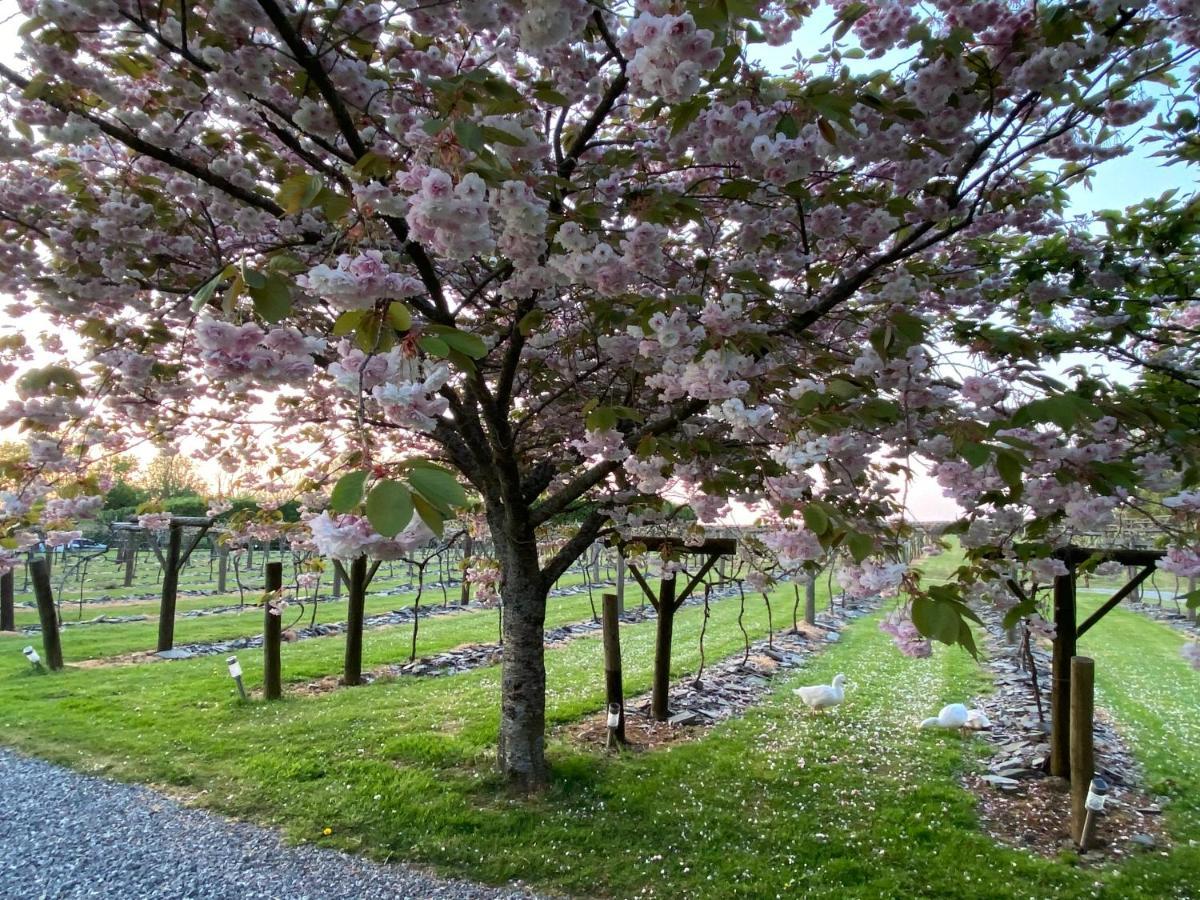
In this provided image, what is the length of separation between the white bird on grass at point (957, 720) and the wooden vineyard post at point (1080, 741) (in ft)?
6.52

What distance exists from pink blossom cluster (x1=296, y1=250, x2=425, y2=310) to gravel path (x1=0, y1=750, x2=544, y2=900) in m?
2.90

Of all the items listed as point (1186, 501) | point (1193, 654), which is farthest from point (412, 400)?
point (1193, 654)

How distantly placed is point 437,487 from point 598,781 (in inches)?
154

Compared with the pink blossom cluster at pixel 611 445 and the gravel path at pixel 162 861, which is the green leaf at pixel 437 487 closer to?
the pink blossom cluster at pixel 611 445

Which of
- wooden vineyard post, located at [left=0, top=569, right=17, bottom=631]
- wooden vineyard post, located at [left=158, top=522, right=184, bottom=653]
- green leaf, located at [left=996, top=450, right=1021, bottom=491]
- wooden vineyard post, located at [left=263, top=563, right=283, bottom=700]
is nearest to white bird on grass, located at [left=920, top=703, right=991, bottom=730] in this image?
green leaf, located at [left=996, top=450, right=1021, bottom=491]

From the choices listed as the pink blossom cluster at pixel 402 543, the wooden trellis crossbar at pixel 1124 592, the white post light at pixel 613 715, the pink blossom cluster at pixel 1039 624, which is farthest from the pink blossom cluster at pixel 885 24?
the white post light at pixel 613 715

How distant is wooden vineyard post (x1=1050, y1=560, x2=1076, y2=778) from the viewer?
478 cm

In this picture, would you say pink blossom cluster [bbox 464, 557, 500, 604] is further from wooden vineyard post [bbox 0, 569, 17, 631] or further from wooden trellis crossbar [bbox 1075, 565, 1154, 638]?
wooden vineyard post [bbox 0, 569, 17, 631]

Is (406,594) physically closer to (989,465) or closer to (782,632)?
(782,632)

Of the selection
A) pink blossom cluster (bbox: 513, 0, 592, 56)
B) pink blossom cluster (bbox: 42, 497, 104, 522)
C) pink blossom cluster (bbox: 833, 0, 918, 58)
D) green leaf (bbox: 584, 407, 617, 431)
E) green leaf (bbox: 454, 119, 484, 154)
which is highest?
pink blossom cluster (bbox: 833, 0, 918, 58)

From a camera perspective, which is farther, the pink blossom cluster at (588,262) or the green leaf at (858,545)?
the pink blossom cluster at (588,262)

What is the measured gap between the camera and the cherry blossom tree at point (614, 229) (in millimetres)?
1453

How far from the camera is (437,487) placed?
1.00 metres

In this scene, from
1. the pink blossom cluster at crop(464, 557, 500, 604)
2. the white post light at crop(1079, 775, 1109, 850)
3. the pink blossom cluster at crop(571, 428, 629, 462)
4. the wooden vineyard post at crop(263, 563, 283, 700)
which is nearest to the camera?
the pink blossom cluster at crop(571, 428, 629, 462)
